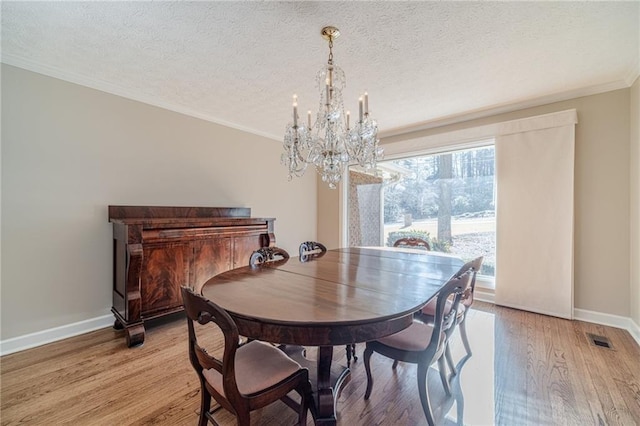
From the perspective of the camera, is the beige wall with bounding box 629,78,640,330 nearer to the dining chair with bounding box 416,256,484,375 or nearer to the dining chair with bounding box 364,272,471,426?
the dining chair with bounding box 416,256,484,375

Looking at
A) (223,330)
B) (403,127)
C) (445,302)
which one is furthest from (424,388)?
(403,127)

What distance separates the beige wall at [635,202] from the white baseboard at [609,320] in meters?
0.06

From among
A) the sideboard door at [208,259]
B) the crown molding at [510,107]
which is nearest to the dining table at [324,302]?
the sideboard door at [208,259]

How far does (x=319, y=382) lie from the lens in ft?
4.18

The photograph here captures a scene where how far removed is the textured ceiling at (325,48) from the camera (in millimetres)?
1683

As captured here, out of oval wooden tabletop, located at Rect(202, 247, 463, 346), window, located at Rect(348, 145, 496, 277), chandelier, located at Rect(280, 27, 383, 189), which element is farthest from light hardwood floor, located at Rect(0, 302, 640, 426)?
chandelier, located at Rect(280, 27, 383, 189)

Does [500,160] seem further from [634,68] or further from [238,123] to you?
[238,123]

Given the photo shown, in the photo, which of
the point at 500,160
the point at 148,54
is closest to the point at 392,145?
the point at 500,160

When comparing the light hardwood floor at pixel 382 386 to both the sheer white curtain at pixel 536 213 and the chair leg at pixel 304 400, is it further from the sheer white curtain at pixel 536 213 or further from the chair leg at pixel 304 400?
the sheer white curtain at pixel 536 213

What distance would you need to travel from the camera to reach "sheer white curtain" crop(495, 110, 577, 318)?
9.37 ft

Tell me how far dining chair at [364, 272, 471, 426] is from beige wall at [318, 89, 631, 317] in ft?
7.99

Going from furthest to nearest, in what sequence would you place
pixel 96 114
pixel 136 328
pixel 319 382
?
pixel 96 114, pixel 136 328, pixel 319 382

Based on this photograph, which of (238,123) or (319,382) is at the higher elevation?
(238,123)

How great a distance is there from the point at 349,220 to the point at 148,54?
3.68 meters
